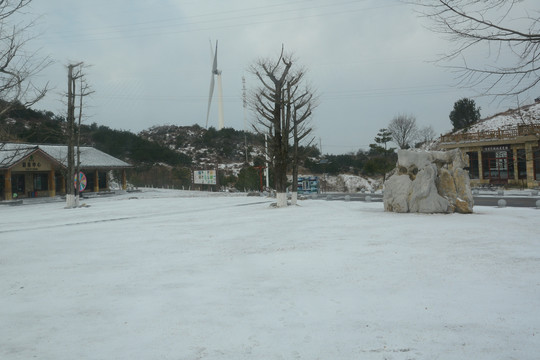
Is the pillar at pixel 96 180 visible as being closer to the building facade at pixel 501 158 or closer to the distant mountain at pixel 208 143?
the distant mountain at pixel 208 143

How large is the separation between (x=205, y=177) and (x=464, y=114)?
35290mm

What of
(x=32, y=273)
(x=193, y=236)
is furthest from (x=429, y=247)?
(x=32, y=273)

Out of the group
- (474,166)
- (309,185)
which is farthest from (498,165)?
(309,185)

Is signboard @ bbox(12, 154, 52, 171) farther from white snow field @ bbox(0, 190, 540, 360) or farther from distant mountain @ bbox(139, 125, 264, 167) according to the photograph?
distant mountain @ bbox(139, 125, 264, 167)

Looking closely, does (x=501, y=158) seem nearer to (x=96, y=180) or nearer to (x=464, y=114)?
(x=464, y=114)

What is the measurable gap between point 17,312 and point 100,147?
195ft

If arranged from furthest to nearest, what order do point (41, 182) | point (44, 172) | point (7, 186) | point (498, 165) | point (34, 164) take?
point (41, 182) → point (44, 172) → point (498, 165) → point (34, 164) → point (7, 186)

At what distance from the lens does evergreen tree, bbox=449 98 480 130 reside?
50062mm

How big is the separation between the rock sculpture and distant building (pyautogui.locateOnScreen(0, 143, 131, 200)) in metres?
24.2

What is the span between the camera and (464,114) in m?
50.4

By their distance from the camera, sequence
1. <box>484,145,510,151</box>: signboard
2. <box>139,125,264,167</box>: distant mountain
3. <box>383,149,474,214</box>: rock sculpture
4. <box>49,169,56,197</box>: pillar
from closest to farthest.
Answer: <box>383,149,474,214</box>: rock sculpture, <box>484,145,510,151</box>: signboard, <box>49,169,56,197</box>: pillar, <box>139,125,264,167</box>: distant mountain

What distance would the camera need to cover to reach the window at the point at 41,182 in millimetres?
32625

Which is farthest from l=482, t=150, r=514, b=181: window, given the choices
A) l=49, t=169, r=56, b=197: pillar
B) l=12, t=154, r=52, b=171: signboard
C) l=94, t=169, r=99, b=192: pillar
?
l=12, t=154, r=52, b=171: signboard

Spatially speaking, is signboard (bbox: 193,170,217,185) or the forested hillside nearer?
signboard (bbox: 193,170,217,185)
